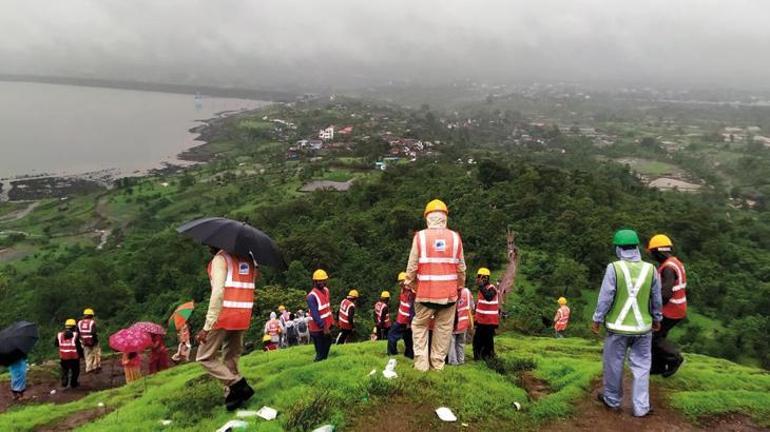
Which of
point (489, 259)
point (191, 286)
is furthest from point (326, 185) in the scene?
point (489, 259)

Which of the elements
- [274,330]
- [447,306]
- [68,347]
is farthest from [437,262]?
[274,330]

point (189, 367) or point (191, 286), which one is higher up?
point (189, 367)

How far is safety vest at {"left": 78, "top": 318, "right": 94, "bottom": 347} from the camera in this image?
1365cm

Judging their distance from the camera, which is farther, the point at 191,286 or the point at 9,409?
the point at 191,286

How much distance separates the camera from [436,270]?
7320 millimetres

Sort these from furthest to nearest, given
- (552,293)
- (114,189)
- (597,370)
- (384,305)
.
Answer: (114,189), (552,293), (384,305), (597,370)

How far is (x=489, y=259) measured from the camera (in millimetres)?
36844

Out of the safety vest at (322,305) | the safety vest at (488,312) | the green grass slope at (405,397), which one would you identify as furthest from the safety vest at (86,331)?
the safety vest at (488,312)

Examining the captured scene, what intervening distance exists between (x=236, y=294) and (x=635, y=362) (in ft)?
18.2

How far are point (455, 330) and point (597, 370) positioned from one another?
8.48 feet

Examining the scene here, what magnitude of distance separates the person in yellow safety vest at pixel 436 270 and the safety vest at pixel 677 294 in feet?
10.9

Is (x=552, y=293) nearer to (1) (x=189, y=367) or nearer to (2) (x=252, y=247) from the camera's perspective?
(1) (x=189, y=367)

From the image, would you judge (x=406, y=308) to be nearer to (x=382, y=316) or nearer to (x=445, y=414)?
(x=445, y=414)

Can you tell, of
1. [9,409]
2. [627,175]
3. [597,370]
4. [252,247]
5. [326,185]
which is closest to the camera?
[252,247]
